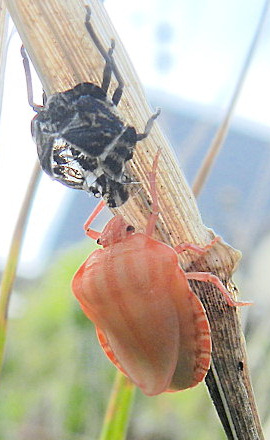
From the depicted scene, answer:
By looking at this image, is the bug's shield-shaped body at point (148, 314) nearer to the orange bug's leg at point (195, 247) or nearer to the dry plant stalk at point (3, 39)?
the orange bug's leg at point (195, 247)

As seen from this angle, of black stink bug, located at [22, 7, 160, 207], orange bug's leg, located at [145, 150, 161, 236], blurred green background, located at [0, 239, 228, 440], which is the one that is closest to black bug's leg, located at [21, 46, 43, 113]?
black stink bug, located at [22, 7, 160, 207]

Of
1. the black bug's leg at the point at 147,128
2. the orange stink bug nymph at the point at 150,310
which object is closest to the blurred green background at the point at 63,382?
the orange stink bug nymph at the point at 150,310

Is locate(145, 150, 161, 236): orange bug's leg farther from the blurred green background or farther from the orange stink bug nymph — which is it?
the blurred green background

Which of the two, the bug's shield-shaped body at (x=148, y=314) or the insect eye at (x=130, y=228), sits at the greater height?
the insect eye at (x=130, y=228)

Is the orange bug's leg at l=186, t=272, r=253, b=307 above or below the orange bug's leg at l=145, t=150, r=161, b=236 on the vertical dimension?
below

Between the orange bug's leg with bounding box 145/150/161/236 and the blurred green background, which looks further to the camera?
the blurred green background

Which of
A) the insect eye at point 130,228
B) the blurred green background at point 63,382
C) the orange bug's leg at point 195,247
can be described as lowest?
the blurred green background at point 63,382

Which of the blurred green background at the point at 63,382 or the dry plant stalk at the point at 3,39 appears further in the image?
the blurred green background at the point at 63,382

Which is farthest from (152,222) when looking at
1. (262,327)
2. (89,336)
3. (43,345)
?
(43,345)

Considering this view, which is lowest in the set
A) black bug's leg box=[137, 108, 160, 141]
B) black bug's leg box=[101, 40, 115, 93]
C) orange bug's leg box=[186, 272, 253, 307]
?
orange bug's leg box=[186, 272, 253, 307]
